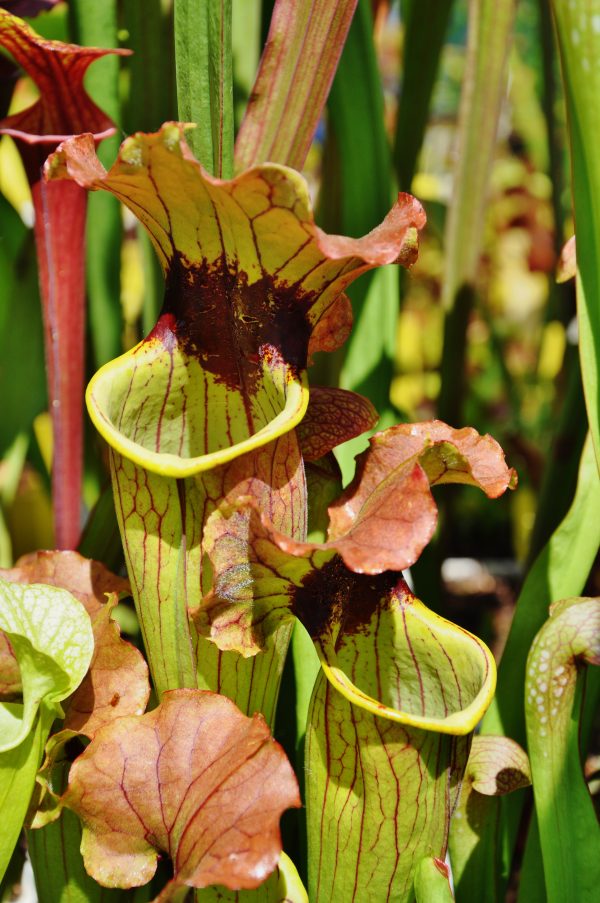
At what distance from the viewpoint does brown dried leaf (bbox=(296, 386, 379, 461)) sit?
650 millimetres

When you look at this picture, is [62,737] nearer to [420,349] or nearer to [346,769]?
[346,769]

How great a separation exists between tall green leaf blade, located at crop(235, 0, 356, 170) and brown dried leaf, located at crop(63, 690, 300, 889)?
385mm

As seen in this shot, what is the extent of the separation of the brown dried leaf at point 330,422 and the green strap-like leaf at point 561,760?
7.9 inches

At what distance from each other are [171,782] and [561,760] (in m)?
0.29

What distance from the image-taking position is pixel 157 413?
62 centimetres

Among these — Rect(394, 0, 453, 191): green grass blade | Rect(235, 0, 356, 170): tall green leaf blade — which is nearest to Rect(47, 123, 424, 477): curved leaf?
Rect(235, 0, 356, 170): tall green leaf blade

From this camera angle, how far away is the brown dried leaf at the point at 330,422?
25.6 inches

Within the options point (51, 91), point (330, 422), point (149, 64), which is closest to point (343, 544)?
point (330, 422)

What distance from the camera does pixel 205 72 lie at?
1.89 feet

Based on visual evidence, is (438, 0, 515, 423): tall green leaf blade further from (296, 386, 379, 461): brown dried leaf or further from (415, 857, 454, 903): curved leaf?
(415, 857, 454, 903): curved leaf

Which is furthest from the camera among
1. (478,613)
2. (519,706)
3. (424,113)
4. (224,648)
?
(478,613)

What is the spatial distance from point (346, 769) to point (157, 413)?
28 cm

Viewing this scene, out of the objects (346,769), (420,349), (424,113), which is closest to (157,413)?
(346,769)

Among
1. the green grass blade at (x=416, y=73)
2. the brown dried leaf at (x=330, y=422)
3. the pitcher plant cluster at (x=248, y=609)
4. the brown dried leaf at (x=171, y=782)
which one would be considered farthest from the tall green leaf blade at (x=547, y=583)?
the green grass blade at (x=416, y=73)
